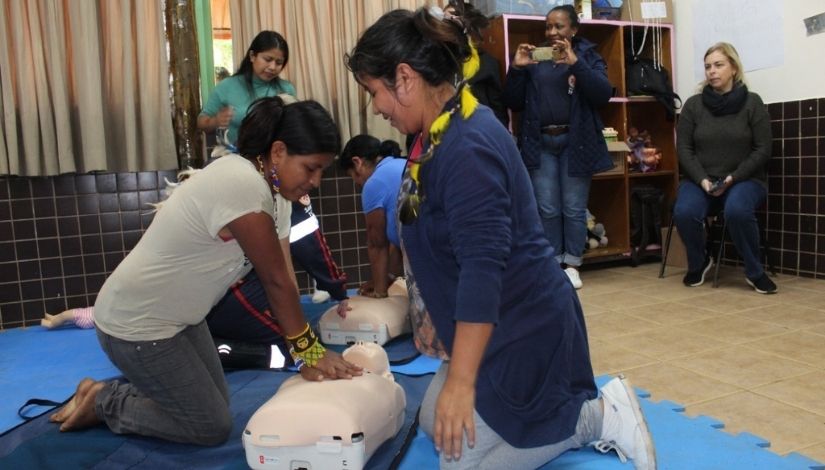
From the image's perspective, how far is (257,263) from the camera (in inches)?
63.3

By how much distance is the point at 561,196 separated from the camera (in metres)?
3.91

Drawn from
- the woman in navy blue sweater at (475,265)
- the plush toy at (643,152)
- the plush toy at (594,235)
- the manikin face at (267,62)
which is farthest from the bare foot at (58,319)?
the plush toy at (643,152)

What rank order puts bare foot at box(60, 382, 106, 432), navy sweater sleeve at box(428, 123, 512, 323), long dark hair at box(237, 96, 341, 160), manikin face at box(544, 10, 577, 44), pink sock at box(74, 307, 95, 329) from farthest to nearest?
manikin face at box(544, 10, 577, 44)
pink sock at box(74, 307, 95, 329)
bare foot at box(60, 382, 106, 432)
long dark hair at box(237, 96, 341, 160)
navy sweater sleeve at box(428, 123, 512, 323)

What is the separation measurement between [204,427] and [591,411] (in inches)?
38.8

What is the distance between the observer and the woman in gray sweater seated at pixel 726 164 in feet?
11.5

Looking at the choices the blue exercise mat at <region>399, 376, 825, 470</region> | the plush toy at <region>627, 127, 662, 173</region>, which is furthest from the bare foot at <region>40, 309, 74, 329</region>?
the plush toy at <region>627, 127, 662, 173</region>

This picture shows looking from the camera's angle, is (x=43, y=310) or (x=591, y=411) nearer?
(x=591, y=411)

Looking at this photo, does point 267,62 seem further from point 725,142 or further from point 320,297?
point 725,142

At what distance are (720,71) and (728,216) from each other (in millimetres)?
789

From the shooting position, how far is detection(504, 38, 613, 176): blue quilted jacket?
12.4 ft

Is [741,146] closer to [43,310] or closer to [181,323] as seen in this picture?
[181,323]

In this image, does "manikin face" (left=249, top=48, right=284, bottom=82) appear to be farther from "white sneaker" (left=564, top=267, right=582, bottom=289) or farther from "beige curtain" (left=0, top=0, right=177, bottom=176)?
"white sneaker" (left=564, top=267, right=582, bottom=289)

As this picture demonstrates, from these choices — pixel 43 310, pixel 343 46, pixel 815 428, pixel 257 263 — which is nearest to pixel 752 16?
pixel 343 46

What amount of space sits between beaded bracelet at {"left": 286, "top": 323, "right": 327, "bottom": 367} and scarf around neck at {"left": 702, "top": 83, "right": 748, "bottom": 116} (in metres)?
2.91
